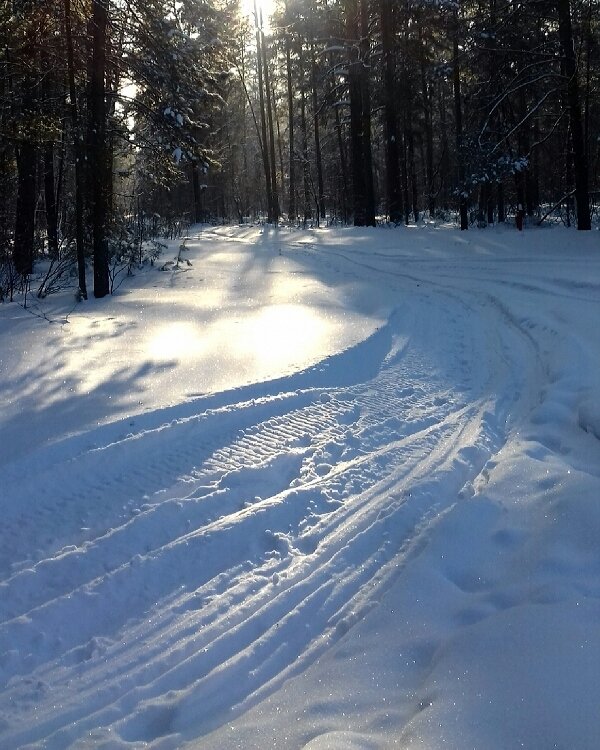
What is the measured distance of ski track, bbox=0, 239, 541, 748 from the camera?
235cm

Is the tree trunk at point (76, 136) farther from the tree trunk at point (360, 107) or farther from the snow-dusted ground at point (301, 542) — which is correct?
the tree trunk at point (360, 107)

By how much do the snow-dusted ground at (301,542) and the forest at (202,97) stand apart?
14.8ft

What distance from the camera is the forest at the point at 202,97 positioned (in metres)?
9.53

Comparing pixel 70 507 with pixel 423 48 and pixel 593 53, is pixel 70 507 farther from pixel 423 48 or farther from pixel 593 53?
pixel 423 48

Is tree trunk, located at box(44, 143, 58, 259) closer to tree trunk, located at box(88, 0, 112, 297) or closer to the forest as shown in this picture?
the forest

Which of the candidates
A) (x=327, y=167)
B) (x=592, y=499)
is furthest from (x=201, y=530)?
(x=327, y=167)

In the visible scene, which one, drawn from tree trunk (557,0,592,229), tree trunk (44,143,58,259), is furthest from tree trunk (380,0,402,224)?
tree trunk (44,143,58,259)

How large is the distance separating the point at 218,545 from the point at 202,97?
9.77 m

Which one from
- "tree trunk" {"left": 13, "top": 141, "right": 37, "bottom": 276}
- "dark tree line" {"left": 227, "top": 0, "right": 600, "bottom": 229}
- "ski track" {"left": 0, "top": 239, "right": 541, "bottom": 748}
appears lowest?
"ski track" {"left": 0, "top": 239, "right": 541, "bottom": 748}

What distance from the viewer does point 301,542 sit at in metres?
3.22

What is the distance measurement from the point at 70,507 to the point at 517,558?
2.50 m

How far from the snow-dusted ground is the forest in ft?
14.8

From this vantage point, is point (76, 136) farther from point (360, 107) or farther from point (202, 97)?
point (360, 107)

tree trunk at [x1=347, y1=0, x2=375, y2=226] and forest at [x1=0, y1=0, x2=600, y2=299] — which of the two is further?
tree trunk at [x1=347, y1=0, x2=375, y2=226]
